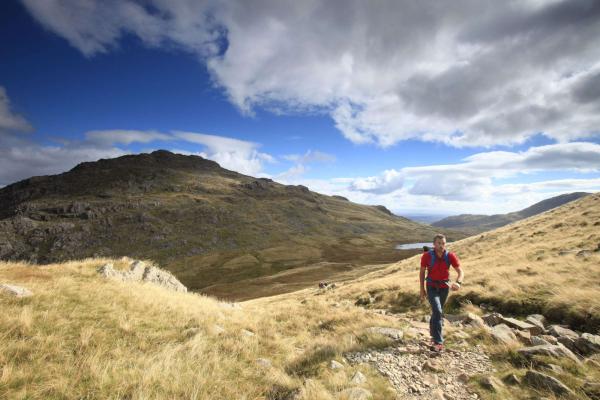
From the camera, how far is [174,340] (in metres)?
9.05

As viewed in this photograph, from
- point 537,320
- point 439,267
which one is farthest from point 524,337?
point 439,267

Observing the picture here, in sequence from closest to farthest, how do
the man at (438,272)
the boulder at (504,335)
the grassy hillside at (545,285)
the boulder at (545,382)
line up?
the boulder at (545,382), the boulder at (504,335), the man at (438,272), the grassy hillside at (545,285)

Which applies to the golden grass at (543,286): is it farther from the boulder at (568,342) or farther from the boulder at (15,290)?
the boulder at (15,290)

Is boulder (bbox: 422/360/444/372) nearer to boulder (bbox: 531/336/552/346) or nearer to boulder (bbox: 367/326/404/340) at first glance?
boulder (bbox: 367/326/404/340)

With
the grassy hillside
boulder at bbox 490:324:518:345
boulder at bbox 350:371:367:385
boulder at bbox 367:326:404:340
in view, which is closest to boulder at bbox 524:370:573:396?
boulder at bbox 490:324:518:345

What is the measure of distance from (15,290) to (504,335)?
1631cm

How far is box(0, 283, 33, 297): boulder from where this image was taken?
10180mm

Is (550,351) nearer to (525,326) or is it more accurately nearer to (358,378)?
(525,326)

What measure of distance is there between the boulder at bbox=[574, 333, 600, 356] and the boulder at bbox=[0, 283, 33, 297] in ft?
57.0

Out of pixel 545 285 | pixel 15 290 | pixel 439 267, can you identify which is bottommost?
pixel 545 285

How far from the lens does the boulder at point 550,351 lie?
316 inches

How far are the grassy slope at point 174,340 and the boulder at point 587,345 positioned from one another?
164 centimetres

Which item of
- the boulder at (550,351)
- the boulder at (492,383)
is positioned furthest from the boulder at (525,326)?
the boulder at (492,383)

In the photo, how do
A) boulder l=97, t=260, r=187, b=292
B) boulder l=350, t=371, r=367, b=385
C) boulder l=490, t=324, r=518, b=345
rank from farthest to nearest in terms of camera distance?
boulder l=97, t=260, r=187, b=292 < boulder l=490, t=324, r=518, b=345 < boulder l=350, t=371, r=367, b=385
